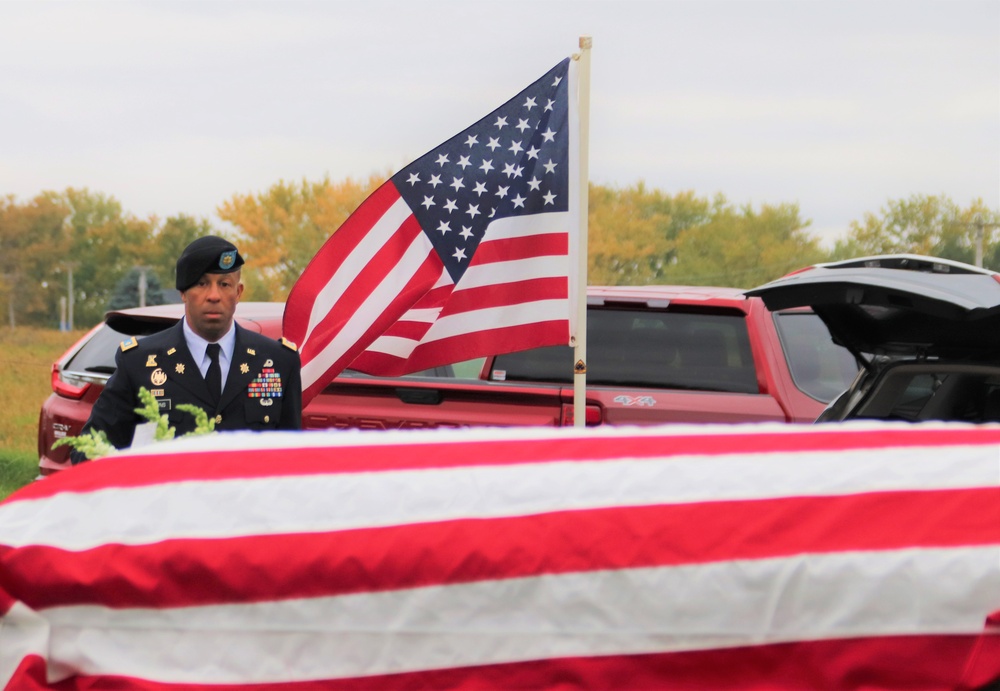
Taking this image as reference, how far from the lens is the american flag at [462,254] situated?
15.9ft

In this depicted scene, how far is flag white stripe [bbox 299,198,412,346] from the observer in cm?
484

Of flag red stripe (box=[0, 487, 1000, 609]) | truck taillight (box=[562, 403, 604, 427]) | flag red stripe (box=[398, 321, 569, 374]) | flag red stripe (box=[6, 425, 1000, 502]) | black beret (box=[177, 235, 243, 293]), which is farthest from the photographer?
truck taillight (box=[562, 403, 604, 427])

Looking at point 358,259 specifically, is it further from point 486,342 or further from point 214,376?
point 214,376

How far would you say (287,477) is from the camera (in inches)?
87.4

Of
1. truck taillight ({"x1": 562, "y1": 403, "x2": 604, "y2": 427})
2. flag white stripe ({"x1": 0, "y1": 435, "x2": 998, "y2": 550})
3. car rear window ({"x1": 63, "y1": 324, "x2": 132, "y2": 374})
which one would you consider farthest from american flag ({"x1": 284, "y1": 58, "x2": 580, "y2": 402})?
flag white stripe ({"x1": 0, "y1": 435, "x2": 998, "y2": 550})

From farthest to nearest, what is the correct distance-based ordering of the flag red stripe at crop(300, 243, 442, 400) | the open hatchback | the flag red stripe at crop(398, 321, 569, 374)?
1. the flag red stripe at crop(398, 321, 569, 374)
2. the flag red stripe at crop(300, 243, 442, 400)
3. the open hatchback

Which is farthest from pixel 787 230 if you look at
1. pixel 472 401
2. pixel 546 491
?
pixel 546 491

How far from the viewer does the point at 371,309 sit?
4820 millimetres

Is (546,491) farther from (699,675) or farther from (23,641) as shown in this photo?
(23,641)

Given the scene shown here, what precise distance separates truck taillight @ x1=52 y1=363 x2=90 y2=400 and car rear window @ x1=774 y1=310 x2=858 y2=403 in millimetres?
3916

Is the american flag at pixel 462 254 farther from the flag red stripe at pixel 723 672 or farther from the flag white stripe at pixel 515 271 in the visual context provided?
the flag red stripe at pixel 723 672

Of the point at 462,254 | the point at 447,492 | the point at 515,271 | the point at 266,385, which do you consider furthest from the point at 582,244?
the point at 447,492

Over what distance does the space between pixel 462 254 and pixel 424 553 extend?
2.97 metres

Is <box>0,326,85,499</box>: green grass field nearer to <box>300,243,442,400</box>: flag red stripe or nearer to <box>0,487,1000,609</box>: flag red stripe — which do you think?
<box>300,243,442,400</box>: flag red stripe
